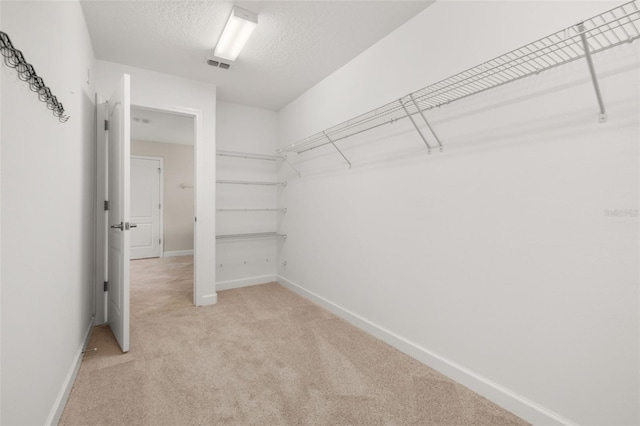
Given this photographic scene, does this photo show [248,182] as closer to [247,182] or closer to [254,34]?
[247,182]

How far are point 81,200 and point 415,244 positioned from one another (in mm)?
2461

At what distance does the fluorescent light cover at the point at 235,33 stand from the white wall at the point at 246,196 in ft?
4.17

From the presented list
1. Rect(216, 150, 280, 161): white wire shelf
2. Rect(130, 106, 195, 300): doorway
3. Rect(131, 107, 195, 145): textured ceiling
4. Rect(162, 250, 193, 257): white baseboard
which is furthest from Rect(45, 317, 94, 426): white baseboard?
Rect(162, 250, 193, 257): white baseboard

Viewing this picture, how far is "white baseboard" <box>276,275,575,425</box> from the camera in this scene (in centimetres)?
141

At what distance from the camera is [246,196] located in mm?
3854

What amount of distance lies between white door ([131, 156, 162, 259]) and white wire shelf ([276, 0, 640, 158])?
4.69 m

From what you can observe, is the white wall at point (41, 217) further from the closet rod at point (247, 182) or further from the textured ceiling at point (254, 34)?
the closet rod at point (247, 182)

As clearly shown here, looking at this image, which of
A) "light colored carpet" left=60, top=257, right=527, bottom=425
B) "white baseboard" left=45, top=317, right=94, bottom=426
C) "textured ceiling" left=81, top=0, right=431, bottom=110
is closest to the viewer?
"white baseboard" left=45, top=317, right=94, bottom=426

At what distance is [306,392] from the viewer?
5.51ft

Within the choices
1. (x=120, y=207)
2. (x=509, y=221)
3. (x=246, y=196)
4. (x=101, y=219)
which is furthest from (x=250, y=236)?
(x=509, y=221)

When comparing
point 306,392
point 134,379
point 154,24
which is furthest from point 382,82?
point 134,379

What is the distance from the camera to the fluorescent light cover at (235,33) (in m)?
1.99

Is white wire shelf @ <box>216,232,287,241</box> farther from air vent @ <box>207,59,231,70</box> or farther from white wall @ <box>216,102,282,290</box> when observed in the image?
air vent @ <box>207,59,231,70</box>

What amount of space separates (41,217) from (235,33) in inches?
70.6
